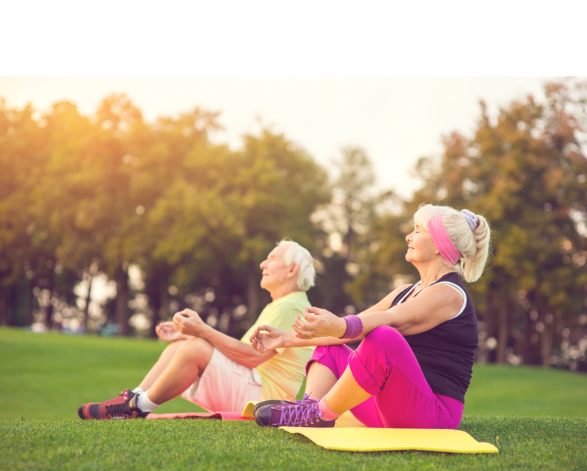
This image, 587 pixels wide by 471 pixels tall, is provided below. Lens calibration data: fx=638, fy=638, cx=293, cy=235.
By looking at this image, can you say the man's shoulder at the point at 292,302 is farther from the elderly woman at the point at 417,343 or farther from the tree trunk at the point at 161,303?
the tree trunk at the point at 161,303

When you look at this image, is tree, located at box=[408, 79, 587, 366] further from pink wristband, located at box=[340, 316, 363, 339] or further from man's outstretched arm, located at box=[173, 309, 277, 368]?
pink wristband, located at box=[340, 316, 363, 339]

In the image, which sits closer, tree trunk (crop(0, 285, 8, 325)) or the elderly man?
the elderly man

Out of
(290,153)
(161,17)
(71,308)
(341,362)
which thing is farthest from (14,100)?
(341,362)

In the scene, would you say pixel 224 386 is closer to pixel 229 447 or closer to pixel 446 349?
pixel 229 447

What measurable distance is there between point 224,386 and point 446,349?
1.99 m

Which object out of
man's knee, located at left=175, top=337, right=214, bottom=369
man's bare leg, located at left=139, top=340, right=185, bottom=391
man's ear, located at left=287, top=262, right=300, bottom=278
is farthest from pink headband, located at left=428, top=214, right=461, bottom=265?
man's bare leg, located at left=139, top=340, right=185, bottom=391

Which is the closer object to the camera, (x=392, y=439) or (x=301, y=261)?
(x=392, y=439)

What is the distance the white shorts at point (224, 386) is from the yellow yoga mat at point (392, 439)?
113 centimetres

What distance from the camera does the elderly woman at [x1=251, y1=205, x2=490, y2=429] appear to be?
3561 millimetres

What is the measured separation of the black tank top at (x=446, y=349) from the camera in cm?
377

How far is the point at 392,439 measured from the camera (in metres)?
3.65

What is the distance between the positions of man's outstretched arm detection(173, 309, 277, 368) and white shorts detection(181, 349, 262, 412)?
5 cm

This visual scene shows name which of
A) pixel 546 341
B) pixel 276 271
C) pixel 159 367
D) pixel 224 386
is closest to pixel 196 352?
pixel 224 386

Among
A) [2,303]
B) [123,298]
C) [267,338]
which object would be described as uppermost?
[267,338]
